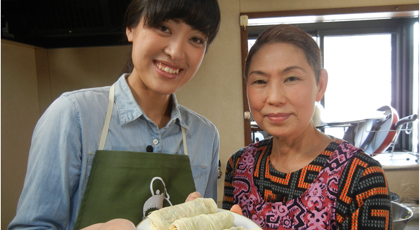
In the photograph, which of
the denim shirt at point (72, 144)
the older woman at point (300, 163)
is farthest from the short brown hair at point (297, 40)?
the denim shirt at point (72, 144)

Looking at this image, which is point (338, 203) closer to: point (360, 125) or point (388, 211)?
point (388, 211)

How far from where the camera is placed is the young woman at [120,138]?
905 millimetres

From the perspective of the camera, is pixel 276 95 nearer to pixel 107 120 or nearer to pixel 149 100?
pixel 149 100

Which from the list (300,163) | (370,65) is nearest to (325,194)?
(300,163)

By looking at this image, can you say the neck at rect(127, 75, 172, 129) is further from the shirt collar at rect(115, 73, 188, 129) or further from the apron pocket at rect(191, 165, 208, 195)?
the apron pocket at rect(191, 165, 208, 195)

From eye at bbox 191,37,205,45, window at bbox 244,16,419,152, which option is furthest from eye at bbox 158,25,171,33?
window at bbox 244,16,419,152

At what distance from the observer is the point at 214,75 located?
295 centimetres

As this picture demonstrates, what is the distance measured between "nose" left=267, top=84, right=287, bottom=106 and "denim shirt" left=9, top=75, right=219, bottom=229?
1.29 feet

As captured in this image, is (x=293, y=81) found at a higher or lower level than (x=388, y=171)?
higher

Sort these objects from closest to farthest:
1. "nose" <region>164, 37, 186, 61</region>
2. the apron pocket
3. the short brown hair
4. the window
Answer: "nose" <region>164, 37, 186, 61</region> < the short brown hair < the apron pocket < the window

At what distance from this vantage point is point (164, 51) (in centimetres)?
101

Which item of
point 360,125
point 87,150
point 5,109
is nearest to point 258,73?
point 87,150

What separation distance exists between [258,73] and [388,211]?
25.4 inches

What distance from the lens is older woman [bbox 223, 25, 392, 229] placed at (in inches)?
38.4
